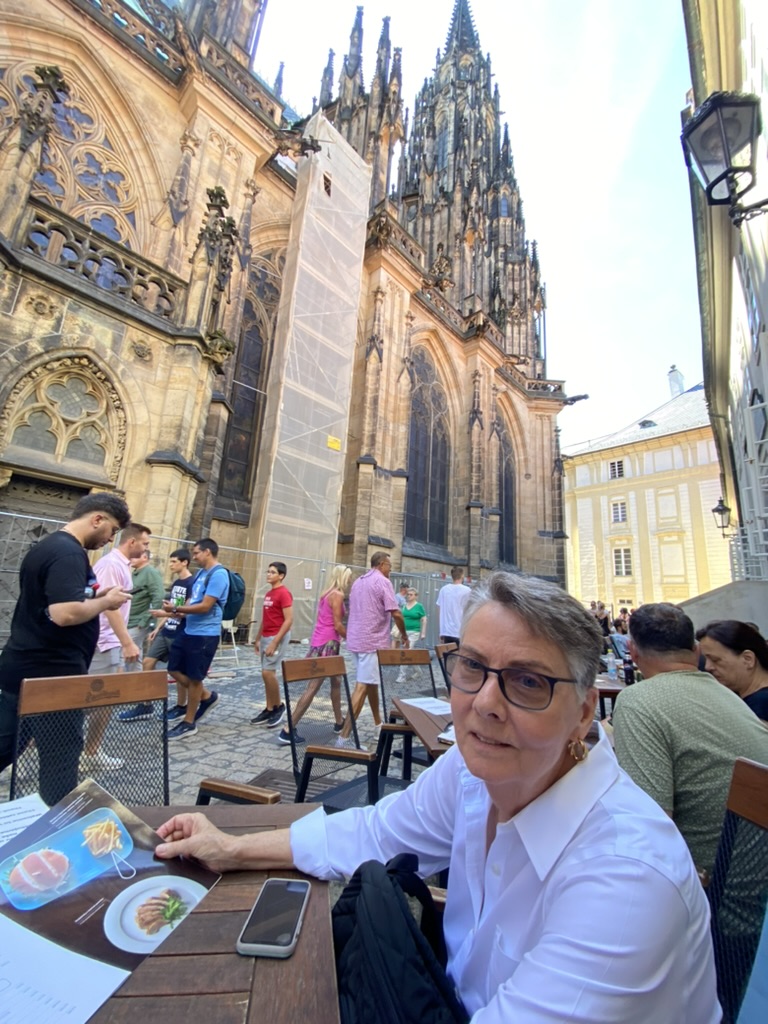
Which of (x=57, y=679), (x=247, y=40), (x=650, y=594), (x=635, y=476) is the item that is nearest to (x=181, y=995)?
(x=57, y=679)

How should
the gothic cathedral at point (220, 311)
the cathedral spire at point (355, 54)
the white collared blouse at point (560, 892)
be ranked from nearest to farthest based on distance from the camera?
the white collared blouse at point (560, 892) → the gothic cathedral at point (220, 311) → the cathedral spire at point (355, 54)

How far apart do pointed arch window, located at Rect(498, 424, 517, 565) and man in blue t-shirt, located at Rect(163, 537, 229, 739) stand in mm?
16752

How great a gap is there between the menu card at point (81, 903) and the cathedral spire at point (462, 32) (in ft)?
146

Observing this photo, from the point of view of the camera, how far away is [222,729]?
4.44 metres

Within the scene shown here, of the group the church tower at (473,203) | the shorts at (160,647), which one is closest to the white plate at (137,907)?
the shorts at (160,647)

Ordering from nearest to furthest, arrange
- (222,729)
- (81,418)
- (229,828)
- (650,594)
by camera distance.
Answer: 1. (229,828)
2. (222,729)
3. (81,418)
4. (650,594)

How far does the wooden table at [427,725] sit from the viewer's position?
7.21 ft

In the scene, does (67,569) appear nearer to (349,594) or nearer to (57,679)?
(57,679)

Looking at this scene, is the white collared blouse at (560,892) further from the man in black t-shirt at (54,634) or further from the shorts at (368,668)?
the shorts at (368,668)

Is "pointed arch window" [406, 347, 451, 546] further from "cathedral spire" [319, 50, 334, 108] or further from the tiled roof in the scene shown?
the tiled roof

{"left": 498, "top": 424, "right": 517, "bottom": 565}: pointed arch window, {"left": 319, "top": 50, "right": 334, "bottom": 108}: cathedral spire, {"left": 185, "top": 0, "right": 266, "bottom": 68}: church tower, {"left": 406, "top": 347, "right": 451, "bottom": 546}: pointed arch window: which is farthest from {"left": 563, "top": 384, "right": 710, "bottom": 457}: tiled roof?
{"left": 185, "top": 0, "right": 266, "bottom": 68}: church tower

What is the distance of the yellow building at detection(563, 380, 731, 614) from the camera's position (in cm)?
2661

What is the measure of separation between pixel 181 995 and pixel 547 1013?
540mm

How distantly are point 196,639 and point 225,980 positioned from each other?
3776 millimetres
